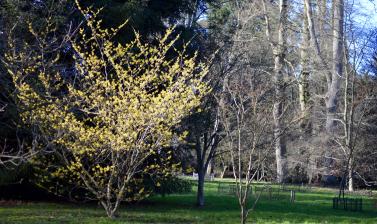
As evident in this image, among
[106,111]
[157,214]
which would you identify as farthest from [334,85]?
[106,111]

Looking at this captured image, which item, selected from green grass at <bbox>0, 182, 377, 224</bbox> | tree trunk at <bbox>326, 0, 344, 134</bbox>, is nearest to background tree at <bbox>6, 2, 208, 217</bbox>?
green grass at <bbox>0, 182, 377, 224</bbox>

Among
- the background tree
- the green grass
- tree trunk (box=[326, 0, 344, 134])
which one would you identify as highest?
tree trunk (box=[326, 0, 344, 134])

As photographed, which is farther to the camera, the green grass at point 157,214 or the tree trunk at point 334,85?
the tree trunk at point 334,85

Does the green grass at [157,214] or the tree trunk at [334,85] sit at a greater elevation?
the tree trunk at [334,85]

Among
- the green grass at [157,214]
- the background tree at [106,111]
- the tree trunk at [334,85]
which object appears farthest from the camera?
the tree trunk at [334,85]

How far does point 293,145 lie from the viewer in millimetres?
40938

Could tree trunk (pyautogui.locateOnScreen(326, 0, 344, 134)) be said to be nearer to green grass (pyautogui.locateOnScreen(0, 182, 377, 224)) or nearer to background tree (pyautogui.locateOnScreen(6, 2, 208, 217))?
green grass (pyautogui.locateOnScreen(0, 182, 377, 224))

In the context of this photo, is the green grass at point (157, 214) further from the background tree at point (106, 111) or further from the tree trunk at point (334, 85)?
the tree trunk at point (334, 85)

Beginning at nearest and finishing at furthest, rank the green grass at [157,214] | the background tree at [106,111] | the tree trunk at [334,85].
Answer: the background tree at [106,111] → the green grass at [157,214] → the tree trunk at [334,85]

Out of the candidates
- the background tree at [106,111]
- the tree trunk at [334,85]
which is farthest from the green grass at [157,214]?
the tree trunk at [334,85]

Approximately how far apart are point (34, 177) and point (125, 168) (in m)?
4.24

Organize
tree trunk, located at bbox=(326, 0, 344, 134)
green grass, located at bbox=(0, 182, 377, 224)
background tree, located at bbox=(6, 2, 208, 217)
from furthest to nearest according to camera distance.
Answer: tree trunk, located at bbox=(326, 0, 344, 134) → green grass, located at bbox=(0, 182, 377, 224) → background tree, located at bbox=(6, 2, 208, 217)

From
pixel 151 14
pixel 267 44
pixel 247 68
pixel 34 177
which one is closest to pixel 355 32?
pixel 267 44

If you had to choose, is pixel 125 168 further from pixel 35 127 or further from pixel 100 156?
pixel 35 127
